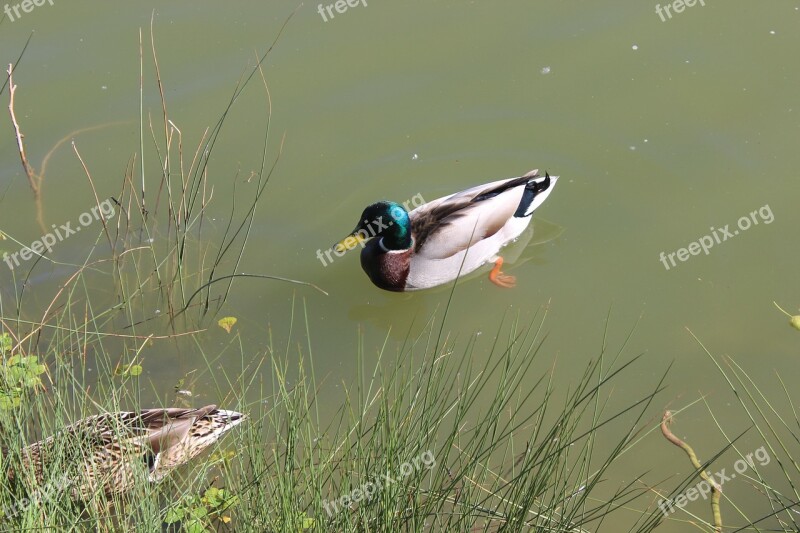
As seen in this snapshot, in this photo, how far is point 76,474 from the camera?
3.48 metres

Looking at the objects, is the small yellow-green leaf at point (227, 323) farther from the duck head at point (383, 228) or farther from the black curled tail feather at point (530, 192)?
the black curled tail feather at point (530, 192)

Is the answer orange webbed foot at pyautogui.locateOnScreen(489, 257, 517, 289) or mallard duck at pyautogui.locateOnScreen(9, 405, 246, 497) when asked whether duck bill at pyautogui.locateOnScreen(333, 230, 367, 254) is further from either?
mallard duck at pyautogui.locateOnScreen(9, 405, 246, 497)

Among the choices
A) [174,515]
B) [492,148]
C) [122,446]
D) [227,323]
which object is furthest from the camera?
[492,148]

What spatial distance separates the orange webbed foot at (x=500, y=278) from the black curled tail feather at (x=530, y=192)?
33cm

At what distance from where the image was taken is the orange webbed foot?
5.86m

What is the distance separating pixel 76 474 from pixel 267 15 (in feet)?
15.1

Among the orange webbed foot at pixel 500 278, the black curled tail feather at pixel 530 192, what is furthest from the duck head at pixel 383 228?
the black curled tail feather at pixel 530 192

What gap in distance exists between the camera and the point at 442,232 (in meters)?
5.76

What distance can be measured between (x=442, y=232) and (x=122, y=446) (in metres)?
2.87

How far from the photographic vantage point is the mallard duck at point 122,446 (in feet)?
11.0

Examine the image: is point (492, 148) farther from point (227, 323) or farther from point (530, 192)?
point (227, 323)

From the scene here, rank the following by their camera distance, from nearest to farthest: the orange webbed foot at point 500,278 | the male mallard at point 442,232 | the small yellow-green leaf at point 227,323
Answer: the small yellow-green leaf at point 227,323 → the male mallard at point 442,232 → the orange webbed foot at point 500,278

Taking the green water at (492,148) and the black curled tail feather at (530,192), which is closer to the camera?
the green water at (492,148)

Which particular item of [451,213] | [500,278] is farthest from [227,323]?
[500,278]
